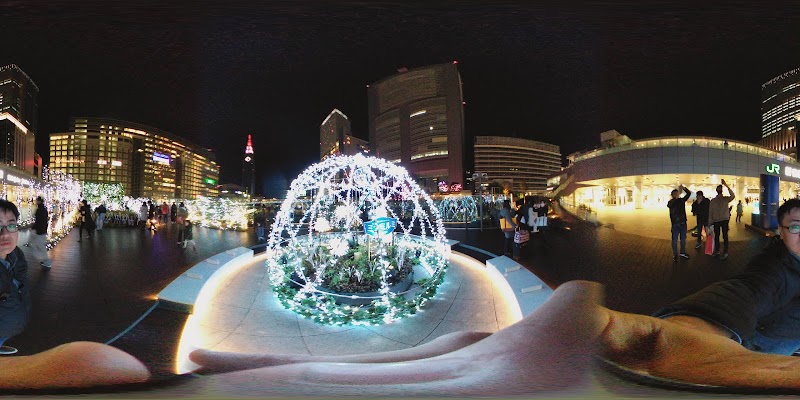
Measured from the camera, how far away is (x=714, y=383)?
→ 33.8 inches

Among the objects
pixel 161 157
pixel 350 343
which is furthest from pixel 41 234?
pixel 161 157

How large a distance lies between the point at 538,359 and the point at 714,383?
1.68ft

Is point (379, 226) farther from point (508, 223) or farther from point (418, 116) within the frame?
point (418, 116)

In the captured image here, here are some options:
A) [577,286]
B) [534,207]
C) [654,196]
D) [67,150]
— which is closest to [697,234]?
[654,196]

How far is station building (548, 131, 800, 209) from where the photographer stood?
116 inches

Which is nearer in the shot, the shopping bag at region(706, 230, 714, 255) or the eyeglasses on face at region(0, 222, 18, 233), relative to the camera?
the eyeglasses on face at region(0, 222, 18, 233)

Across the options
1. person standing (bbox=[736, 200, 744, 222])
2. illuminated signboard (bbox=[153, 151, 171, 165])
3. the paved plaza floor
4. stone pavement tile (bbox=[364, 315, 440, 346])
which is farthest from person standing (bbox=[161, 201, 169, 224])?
person standing (bbox=[736, 200, 744, 222])

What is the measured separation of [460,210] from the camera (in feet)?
41.2

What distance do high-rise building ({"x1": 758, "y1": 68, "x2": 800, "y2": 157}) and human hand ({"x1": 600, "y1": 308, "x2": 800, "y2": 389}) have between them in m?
2.77

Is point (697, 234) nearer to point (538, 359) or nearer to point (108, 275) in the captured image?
point (538, 359)

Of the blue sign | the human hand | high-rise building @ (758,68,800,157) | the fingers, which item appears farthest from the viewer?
the blue sign

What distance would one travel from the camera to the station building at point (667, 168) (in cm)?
296

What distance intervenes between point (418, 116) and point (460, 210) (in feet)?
24.9

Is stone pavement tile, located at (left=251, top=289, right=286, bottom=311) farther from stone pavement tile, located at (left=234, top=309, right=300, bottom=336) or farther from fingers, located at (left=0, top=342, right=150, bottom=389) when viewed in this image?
fingers, located at (left=0, top=342, right=150, bottom=389)
